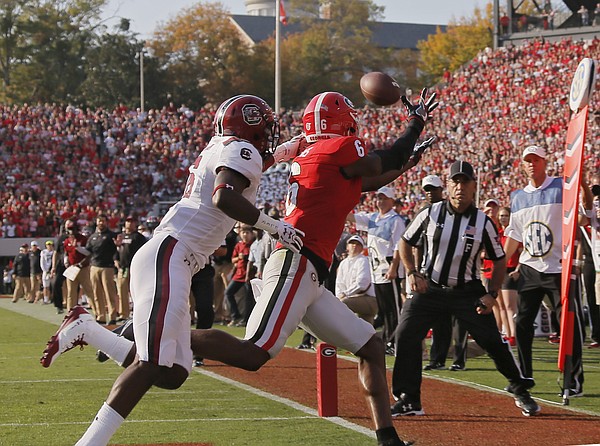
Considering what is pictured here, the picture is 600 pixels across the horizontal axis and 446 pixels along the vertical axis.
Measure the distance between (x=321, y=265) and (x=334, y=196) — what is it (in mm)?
365

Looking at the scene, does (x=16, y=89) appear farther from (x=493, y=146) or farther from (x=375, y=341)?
(x=375, y=341)

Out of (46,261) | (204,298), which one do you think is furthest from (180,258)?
(46,261)

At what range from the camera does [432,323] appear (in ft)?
25.1

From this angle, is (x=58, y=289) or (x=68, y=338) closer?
(x=68, y=338)

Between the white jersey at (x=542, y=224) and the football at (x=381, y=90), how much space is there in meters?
2.12

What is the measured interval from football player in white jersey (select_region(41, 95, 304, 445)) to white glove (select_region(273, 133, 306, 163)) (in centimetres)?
63

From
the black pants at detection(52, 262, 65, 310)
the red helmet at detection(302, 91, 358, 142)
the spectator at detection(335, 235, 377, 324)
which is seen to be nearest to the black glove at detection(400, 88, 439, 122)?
the red helmet at detection(302, 91, 358, 142)

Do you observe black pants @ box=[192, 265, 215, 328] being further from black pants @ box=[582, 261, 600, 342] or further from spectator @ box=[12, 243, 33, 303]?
spectator @ box=[12, 243, 33, 303]

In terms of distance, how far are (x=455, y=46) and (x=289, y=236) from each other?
2463 inches

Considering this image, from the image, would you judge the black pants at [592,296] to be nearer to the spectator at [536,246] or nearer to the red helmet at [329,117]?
the spectator at [536,246]

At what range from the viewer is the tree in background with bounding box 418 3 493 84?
64.6 metres

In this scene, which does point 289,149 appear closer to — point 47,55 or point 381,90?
point 381,90

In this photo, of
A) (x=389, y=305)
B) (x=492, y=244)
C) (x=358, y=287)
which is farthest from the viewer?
(x=358, y=287)

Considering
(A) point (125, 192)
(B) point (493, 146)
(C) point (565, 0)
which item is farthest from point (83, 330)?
(C) point (565, 0)
